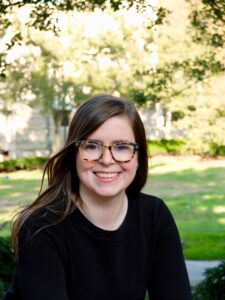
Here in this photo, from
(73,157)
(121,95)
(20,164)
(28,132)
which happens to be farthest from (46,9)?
(28,132)

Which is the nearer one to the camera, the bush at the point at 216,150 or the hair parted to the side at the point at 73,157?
the hair parted to the side at the point at 73,157

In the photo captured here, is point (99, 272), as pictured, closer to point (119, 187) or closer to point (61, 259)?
point (61, 259)

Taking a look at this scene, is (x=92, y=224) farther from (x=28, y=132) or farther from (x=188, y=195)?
(x=28, y=132)

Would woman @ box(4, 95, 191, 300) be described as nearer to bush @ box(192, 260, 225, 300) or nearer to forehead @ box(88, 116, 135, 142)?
forehead @ box(88, 116, 135, 142)

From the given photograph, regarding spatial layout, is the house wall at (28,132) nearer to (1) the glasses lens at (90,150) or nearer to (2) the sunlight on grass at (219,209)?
(2) the sunlight on grass at (219,209)

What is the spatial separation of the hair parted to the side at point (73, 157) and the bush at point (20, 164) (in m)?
28.4

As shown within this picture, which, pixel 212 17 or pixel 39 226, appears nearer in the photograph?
pixel 39 226

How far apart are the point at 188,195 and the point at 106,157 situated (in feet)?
58.8

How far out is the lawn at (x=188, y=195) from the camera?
10.6m

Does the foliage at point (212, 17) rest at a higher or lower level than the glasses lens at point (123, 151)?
higher

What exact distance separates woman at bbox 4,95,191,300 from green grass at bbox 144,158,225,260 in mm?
6392

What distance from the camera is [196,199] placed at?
61.4 feet

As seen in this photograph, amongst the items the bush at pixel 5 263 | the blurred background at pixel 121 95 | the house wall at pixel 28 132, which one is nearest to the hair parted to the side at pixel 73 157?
the bush at pixel 5 263

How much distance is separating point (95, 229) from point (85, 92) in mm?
26221
